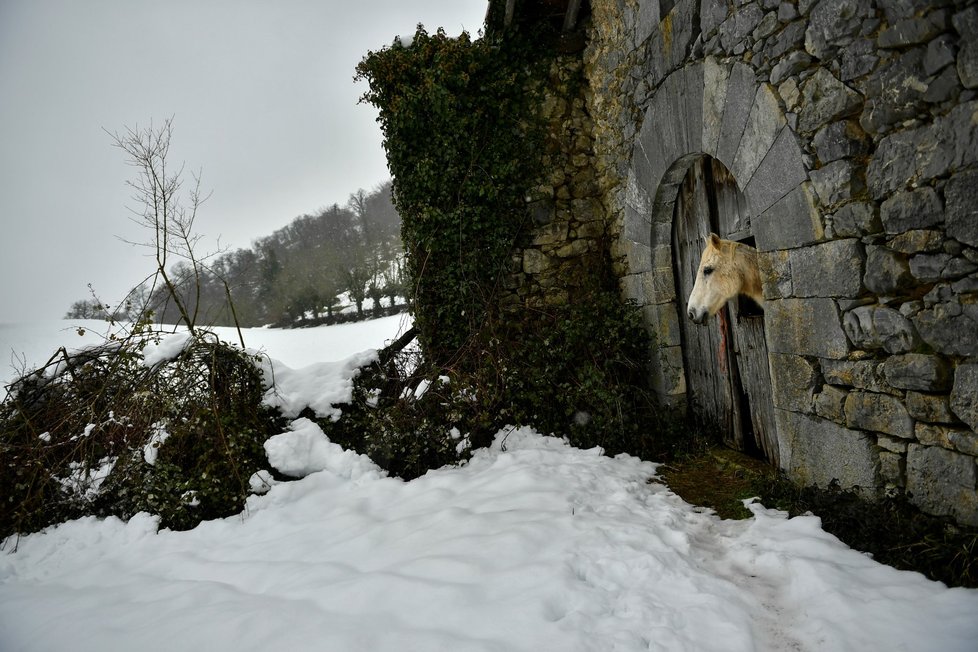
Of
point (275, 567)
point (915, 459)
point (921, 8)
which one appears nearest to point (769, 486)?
point (915, 459)

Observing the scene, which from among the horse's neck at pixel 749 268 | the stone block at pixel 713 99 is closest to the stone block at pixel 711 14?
the stone block at pixel 713 99

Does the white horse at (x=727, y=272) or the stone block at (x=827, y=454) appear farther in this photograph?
the white horse at (x=727, y=272)

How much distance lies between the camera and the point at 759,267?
2.87m

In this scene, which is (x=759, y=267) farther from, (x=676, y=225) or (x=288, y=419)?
(x=288, y=419)

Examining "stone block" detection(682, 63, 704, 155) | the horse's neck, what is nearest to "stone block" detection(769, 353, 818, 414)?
the horse's neck

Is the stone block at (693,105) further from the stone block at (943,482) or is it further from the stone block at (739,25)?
the stone block at (943,482)

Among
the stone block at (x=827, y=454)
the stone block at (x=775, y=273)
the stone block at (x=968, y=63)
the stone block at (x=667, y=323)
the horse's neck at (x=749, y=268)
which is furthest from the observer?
the stone block at (x=667, y=323)

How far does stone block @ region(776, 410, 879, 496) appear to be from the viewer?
231 centimetres

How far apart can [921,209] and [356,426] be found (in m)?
4.24

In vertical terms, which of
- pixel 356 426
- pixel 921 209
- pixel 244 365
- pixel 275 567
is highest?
pixel 921 209

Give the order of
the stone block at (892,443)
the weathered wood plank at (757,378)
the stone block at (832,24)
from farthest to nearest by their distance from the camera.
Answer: the weathered wood plank at (757,378)
the stone block at (892,443)
the stone block at (832,24)

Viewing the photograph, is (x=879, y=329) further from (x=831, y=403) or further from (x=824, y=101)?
(x=824, y=101)

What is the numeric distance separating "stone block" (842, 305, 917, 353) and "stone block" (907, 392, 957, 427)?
0.21m

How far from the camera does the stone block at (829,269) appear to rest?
2.24m
